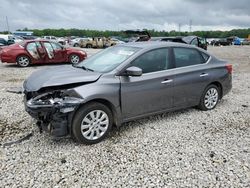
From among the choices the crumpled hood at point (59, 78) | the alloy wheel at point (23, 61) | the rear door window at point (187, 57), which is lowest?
the alloy wheel at point (23, 61)

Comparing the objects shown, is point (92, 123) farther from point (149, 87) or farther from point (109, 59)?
point (109, 59)

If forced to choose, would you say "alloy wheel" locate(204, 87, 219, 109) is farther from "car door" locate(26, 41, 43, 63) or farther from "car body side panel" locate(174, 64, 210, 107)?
"car door" locate(26, 41, 43, 63)

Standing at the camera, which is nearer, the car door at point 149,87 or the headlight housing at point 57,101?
the headlight housing at point 57,101

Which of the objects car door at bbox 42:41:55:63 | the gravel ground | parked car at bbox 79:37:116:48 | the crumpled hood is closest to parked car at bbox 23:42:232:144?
the crumpled hood

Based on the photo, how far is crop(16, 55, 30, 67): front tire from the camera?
454 inches

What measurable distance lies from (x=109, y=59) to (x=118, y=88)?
2.74 ft

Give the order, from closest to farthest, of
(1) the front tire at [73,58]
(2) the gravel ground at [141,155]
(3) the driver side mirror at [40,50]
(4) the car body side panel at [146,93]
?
1. (2) the gravel ground at [141,155]
2. (4) the car body side panel at [146,93]
3. (3) the driver side mirror at [40,50]
4. (1) the front tire at [73,58]

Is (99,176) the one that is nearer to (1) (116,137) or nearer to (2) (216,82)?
(1) (116,137)

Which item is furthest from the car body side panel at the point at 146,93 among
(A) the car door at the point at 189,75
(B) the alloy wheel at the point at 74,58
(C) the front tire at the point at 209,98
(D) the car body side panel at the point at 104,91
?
(B) the alloy wheel at the point at 74,58

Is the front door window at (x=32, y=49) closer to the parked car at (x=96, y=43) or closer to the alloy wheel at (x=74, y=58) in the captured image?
the alloy wheel at (x=74, y=58)

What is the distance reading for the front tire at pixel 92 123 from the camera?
12.0ft

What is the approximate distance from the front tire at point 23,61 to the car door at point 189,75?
8762mm

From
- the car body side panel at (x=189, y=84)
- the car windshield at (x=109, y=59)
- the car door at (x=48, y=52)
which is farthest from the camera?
the car door at (x=48, y=52)

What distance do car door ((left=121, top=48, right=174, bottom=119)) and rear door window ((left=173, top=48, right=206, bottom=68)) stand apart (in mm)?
242
